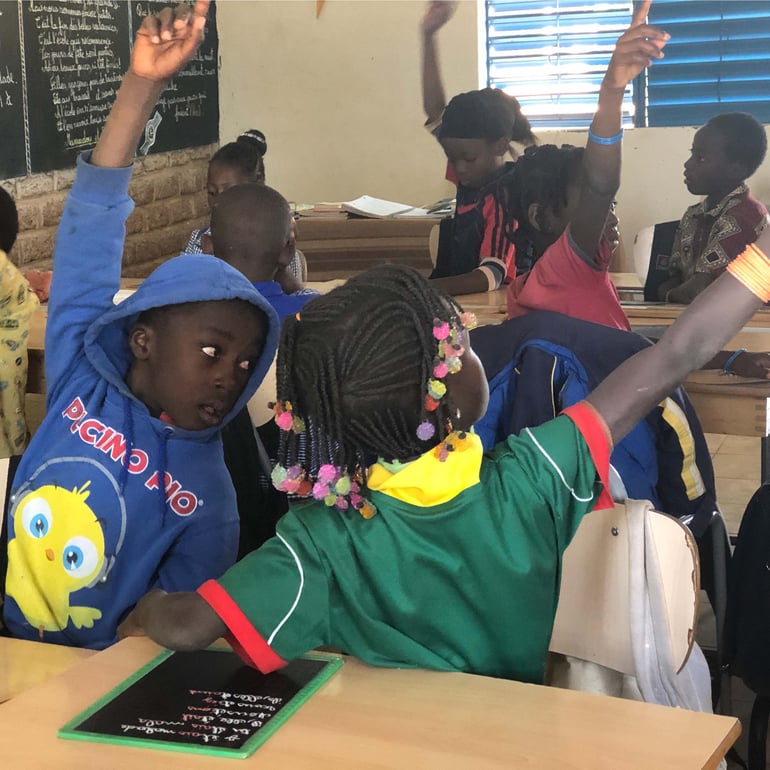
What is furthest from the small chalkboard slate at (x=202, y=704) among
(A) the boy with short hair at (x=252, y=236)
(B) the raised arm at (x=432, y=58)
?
(B) the raised arm at (x=432, y=58)

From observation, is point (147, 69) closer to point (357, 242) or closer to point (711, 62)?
point (357, 242)

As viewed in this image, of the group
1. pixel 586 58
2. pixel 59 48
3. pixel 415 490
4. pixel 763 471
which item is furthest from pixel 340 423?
pixel 586 58

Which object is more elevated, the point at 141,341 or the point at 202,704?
the point at 141,341

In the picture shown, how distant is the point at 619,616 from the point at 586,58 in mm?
4628

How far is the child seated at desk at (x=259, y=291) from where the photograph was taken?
2.11m

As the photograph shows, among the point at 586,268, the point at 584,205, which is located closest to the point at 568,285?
the point at 586,268

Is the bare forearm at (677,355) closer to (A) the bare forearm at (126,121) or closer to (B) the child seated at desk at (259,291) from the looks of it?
(A) the bare forearm at (126,121)

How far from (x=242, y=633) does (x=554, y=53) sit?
5026 mm

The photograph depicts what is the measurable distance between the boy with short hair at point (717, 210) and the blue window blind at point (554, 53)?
1.43 m

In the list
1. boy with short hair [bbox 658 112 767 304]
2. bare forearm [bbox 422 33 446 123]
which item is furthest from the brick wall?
boy with short hair [bbox 658 112 767 304]

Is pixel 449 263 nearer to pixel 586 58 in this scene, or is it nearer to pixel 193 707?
pixel 586 58

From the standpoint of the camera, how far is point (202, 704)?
1117 mm

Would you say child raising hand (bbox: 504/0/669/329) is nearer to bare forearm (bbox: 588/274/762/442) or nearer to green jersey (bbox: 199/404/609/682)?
bare forearm (bbox: 588/274/762/442)

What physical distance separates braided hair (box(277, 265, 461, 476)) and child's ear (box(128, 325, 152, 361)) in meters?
0.47
